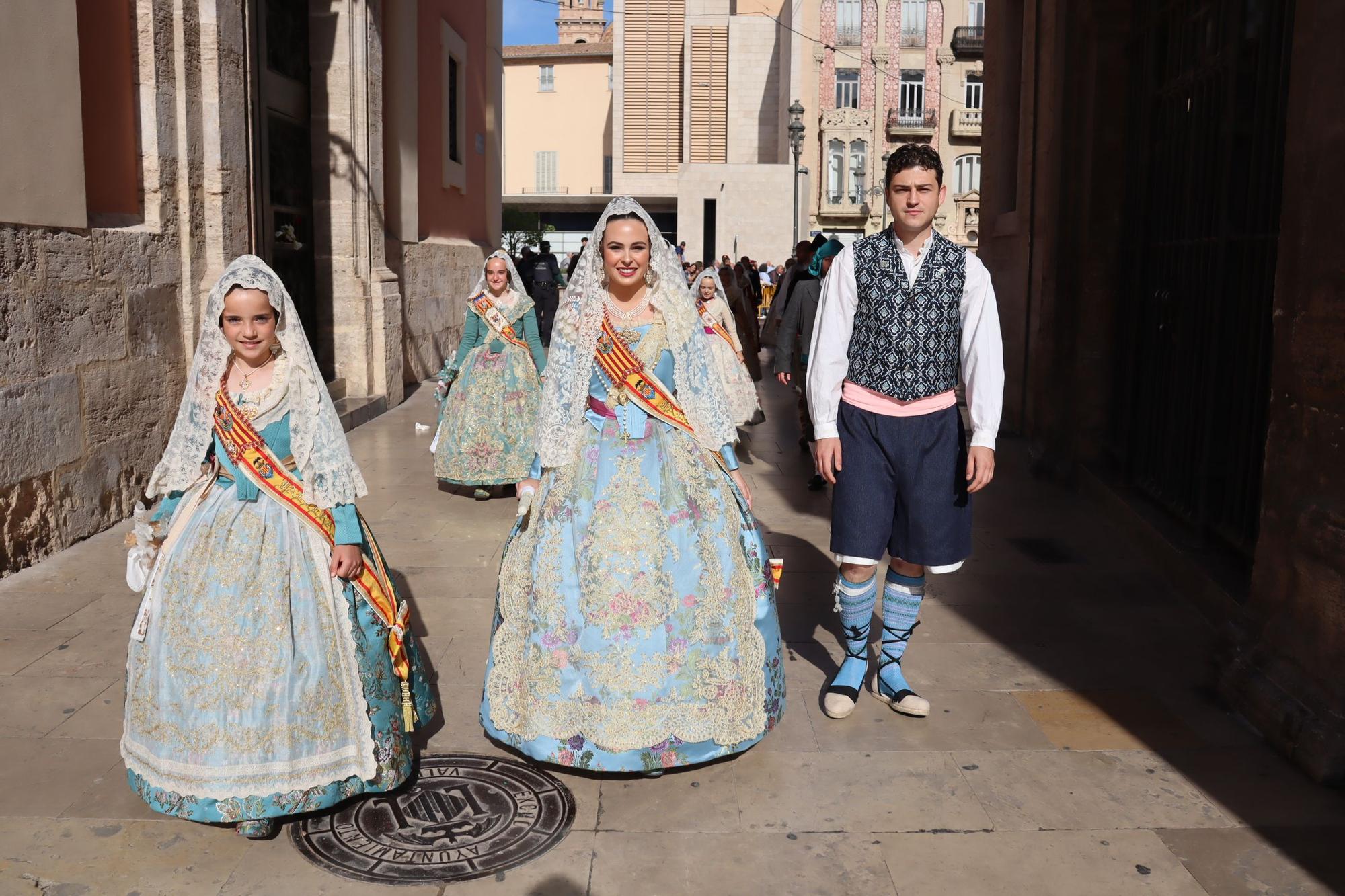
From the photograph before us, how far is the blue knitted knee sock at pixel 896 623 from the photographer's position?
446cm

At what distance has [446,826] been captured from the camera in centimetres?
357

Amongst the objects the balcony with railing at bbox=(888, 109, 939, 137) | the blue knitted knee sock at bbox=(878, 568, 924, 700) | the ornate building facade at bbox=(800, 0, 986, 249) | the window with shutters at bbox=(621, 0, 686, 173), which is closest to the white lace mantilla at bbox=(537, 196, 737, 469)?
the blue knitted knee sock at bbox=(878, 568, 924, 700)

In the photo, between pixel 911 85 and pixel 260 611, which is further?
pixel 911 85

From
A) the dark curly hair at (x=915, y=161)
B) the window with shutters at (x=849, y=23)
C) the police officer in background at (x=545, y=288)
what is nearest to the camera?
the dark curly hair at (x=915, y=161)

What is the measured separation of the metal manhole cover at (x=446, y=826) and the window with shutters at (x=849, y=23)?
43.4 metres

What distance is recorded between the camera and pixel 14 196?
6.14 m

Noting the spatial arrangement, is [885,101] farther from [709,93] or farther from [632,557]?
[632,557]

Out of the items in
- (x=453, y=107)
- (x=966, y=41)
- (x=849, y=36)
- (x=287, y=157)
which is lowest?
(x=287, y=157)

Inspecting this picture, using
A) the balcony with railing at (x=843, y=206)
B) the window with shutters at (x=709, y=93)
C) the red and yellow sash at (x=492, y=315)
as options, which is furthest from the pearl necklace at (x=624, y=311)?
the balcony with railing at (x=843, y=206)

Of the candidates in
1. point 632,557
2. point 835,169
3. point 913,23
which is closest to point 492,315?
point 632,557

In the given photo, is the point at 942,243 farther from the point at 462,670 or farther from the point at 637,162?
the point at 637,162

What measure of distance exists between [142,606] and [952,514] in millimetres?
2601

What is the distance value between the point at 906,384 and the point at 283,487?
80.3 inches

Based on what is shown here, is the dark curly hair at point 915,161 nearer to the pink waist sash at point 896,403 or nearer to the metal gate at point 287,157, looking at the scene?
the pink waist sash at point 896,403
